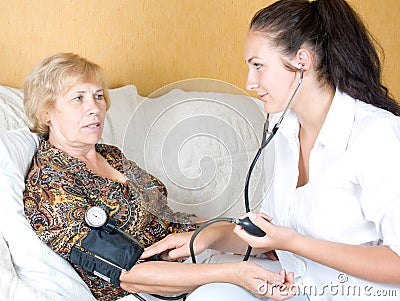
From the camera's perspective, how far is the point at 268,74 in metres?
1.44

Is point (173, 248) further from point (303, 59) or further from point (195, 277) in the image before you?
point (303, 59)

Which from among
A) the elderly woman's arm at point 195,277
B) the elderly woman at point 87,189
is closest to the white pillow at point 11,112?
the elderly woman at point 87,189

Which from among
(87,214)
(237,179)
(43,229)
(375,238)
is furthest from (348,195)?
(43,229)

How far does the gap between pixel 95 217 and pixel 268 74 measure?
1.65 feet

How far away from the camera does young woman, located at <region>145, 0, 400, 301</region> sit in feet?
4.32

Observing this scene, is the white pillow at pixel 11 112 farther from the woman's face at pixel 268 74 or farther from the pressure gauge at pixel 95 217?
the woman's face at pixel 268 74

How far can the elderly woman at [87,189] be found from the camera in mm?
1490

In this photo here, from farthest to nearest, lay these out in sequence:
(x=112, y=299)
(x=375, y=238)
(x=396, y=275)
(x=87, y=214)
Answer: (x=112, y=299)
(x=87, y=214)
(x=375, y=238)
(x=396, y=275)

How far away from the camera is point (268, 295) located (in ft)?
4.63

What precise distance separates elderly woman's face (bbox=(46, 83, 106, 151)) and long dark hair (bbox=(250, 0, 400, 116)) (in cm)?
52

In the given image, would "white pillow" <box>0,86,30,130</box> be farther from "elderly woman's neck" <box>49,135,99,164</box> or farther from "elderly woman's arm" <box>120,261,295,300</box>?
"elderly woman's arm" <box>120,261,295,300</box>

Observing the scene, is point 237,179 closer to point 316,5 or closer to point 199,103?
point 199,103

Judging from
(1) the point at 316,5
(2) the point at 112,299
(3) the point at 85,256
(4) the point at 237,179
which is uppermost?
(1) the point at 316,5

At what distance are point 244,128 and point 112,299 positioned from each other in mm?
572
